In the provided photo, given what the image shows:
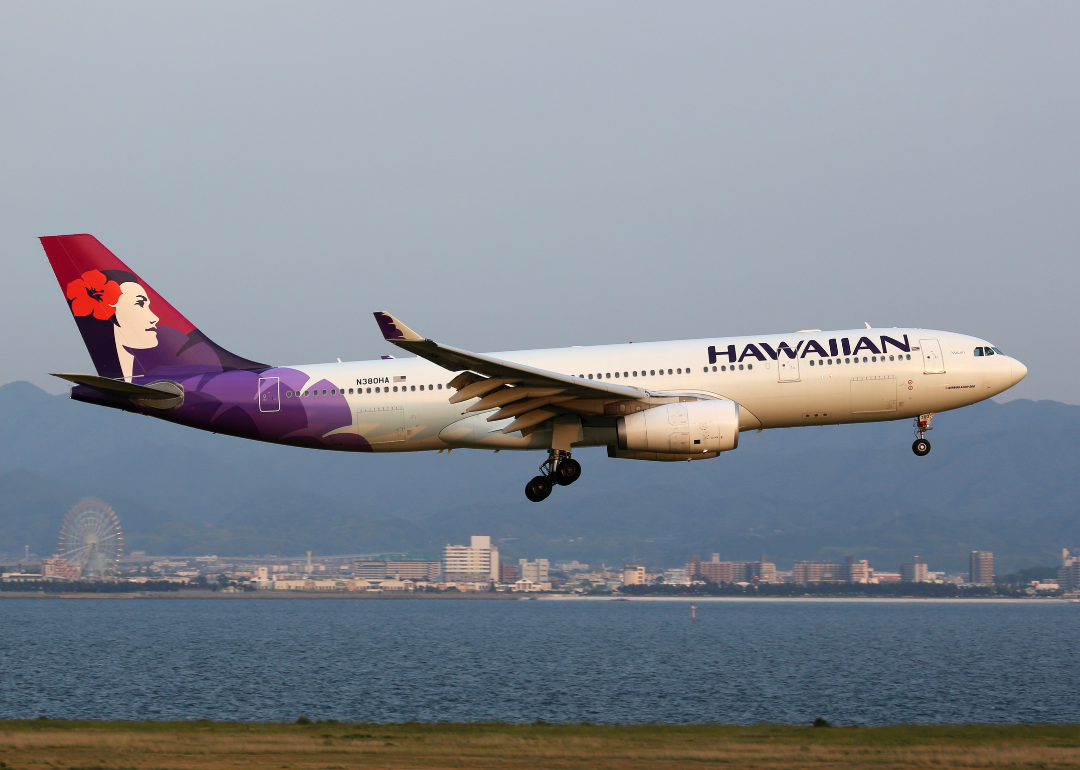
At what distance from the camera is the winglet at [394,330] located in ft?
90.2

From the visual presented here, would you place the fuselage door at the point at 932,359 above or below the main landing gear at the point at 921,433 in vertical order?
above

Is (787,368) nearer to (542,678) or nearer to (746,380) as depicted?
(746,380)

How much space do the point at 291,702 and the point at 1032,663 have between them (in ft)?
326

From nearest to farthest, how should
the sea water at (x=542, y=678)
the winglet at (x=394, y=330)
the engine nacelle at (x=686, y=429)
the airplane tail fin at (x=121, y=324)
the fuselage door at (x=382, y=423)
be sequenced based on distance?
the winglet at (x=394, y=330) < the engine nacelle at (x=686, y=429) < the fuselage door at (x=382, y=423) < the airplane tail fin at (x=121, y=324) < the sea water at (x=542, y=678)

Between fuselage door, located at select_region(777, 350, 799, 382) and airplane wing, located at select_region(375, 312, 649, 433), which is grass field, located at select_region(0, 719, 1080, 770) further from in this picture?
fuselage door, located at select_region(777, 350, 799, 382)

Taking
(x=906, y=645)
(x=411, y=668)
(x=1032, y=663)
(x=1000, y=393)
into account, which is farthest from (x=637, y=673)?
(x=1000, y=393)

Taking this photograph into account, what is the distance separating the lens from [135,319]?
118ft

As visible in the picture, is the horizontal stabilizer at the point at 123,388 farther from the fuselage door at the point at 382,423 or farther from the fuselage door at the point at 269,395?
the fuselage door at the point at 382,423

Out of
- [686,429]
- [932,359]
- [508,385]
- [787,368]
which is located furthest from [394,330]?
[932,359]

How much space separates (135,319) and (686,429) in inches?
725

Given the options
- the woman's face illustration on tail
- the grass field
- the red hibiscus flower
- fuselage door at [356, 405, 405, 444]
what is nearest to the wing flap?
fuselage door at [356, 405, 405, 444]

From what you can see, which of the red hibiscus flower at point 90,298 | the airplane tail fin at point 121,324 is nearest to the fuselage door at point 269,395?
the airplane tail fin at point 121,324

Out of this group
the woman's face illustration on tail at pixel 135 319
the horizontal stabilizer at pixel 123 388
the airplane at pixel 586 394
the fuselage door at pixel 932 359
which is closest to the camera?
the horizontal stabilizer at pixel 123 388

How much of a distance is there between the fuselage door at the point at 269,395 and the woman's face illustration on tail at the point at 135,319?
14.3 feet
